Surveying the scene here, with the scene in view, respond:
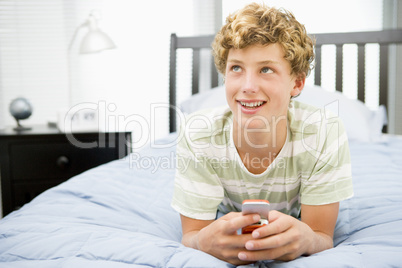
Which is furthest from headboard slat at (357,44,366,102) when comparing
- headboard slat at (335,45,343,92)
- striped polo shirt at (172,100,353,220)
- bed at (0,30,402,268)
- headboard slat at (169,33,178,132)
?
striped polo shirt at (172,100,353,220)

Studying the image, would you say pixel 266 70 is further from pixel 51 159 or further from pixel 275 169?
pixel 51 159

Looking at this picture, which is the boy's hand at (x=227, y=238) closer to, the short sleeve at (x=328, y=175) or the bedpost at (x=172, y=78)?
the short sleeve at (x=328, y=175)

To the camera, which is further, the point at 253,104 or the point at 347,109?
the point at 347,109

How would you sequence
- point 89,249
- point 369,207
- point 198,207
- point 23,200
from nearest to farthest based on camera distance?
point 89,249 < point 198,207 < point 369,207 < point 23,200

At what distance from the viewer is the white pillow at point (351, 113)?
188cm

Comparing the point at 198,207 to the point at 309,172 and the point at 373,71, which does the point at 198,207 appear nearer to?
the point at 309,172

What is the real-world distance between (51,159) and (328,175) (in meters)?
1.58

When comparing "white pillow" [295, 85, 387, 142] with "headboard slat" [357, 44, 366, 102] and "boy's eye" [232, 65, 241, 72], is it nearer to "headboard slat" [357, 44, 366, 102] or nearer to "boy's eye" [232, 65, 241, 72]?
"headboard slat" [357, 44, 366, 102]

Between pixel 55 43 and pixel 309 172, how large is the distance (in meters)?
2.31

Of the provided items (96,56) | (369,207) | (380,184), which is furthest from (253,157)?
(96,56)

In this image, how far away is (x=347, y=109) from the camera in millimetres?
1935

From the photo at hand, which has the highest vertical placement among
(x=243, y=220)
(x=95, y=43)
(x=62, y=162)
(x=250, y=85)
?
(x=95, y=43)

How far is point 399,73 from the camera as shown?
8.77 feet

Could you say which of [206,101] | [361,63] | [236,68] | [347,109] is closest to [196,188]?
[236,68]
